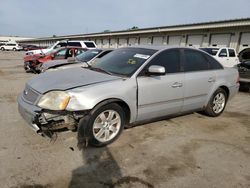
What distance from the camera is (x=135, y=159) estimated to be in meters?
3.37

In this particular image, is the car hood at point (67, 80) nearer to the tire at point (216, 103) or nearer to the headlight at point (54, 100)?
the headlight at point (54, 100)

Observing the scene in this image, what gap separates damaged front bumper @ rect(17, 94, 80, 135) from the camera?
10.8 ft

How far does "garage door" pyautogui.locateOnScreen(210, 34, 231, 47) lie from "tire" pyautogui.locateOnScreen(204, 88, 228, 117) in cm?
1798

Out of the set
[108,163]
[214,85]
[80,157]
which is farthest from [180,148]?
[214,85]

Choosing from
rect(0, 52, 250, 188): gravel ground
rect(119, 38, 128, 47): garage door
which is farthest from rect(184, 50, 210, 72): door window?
rect(119, 38, 128, 47): garage door

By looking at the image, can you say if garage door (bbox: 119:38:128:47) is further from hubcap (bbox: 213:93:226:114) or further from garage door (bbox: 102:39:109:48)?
hubcap (bbox: 213:93:226:114)

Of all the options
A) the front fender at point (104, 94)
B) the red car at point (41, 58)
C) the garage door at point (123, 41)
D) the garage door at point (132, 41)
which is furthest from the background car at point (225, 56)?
the garage door at point (123, 41)

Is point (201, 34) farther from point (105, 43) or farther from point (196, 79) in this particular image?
point (105, 43)

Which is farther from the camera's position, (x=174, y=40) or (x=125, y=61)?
(x=174, y=40)

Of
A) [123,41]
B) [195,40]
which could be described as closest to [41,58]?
[195,40]

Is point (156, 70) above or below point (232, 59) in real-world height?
above

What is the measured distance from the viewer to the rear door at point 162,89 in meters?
3.98

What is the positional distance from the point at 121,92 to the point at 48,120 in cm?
119

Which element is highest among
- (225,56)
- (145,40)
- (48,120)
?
(145,40)
